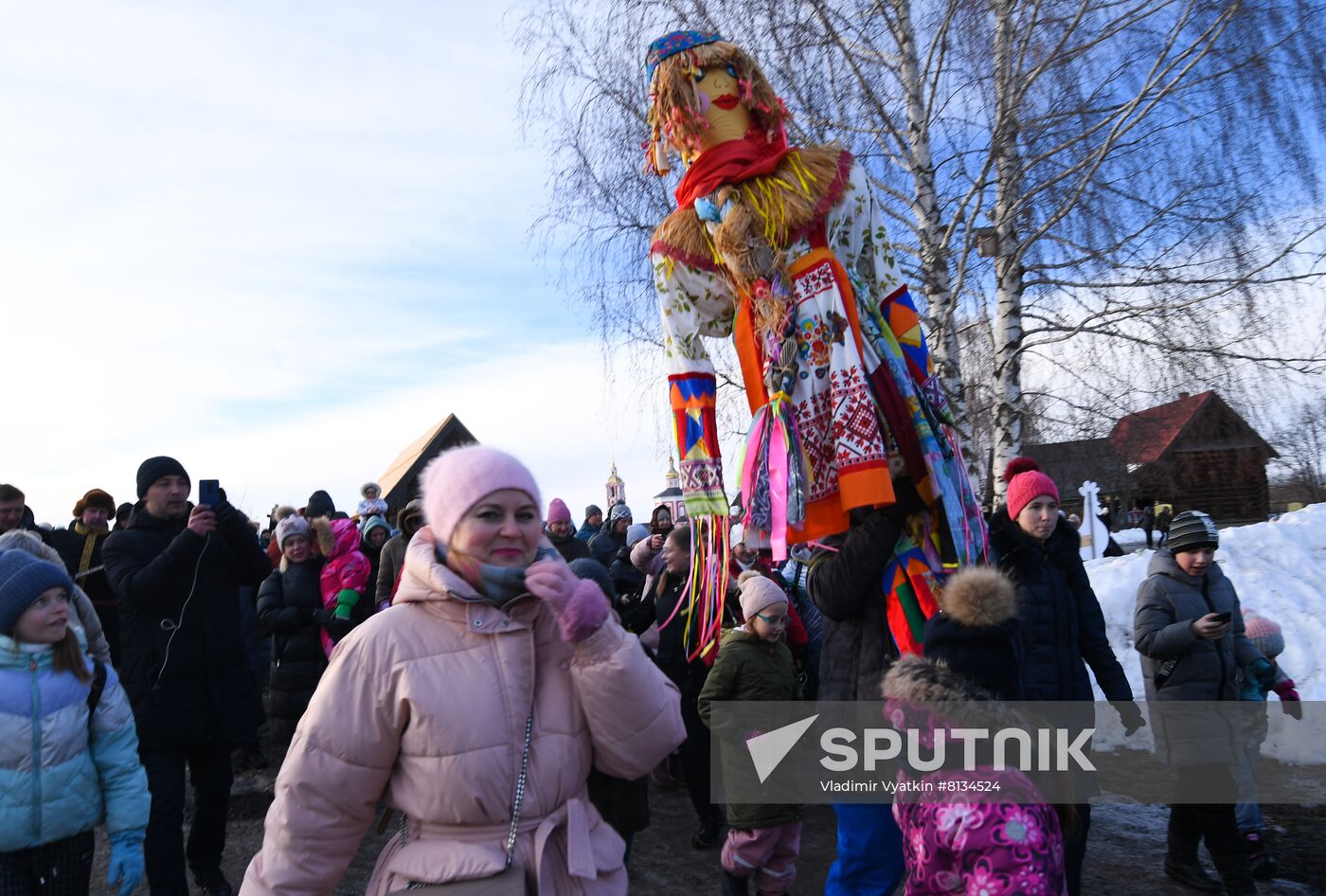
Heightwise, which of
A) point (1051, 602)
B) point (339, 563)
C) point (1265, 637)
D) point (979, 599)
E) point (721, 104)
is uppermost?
point (721, 104)

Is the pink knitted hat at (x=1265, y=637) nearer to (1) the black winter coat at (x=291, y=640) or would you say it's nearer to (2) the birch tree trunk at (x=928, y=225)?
(2) the birch tree trunk at (x=928, y=225)

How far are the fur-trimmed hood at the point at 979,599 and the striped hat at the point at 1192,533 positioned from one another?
8.90 feet

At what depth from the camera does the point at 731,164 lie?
3.36m

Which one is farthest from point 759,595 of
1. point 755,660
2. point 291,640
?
point 291,640

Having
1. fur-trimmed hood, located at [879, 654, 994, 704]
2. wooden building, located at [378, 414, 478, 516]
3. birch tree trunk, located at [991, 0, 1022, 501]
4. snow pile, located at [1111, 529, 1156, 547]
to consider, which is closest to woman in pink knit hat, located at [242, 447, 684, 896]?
fur-trimmed hood, located at [879, 654, 994, 704]

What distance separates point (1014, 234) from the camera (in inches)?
306

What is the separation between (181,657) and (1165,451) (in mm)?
7322

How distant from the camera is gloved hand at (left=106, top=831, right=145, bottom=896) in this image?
3.54 meters

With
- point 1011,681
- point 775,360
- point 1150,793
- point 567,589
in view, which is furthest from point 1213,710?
point 567,589

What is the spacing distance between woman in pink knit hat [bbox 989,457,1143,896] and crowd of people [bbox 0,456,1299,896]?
13mm

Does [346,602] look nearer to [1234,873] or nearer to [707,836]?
[707,836]

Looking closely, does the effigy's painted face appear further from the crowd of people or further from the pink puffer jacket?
the pink puffer jacket

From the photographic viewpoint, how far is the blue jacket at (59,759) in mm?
3387

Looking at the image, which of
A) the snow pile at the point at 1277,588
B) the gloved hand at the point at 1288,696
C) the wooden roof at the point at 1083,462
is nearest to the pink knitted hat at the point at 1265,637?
the gloved hand at the point at 1288,696
